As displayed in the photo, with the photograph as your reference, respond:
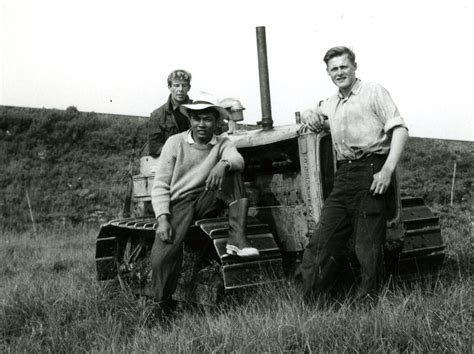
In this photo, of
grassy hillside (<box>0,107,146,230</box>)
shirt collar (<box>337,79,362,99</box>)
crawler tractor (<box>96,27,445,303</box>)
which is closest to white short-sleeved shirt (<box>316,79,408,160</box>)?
shirt collar (<box>337,79,362,99</box>)

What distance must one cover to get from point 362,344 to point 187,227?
193 centimetres

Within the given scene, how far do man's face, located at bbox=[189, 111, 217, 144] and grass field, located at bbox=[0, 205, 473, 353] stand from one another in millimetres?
1348

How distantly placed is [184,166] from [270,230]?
1020 millimetres

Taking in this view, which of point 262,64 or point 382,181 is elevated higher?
point 262,64

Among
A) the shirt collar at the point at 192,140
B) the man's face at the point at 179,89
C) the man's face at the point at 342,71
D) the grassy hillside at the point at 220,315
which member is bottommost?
the grassy hillside at the point at 220,315

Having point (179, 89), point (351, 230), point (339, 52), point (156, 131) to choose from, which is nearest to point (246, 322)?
point (351, 230)

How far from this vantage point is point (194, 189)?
4.71m

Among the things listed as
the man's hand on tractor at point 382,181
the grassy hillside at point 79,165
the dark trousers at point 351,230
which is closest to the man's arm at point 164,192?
the dark trousers at point 351,230

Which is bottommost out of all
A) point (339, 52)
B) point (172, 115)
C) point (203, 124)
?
point (203, 124)

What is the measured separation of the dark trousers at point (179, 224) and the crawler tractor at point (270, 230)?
0.41 ft

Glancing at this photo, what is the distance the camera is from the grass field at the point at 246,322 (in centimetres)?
307

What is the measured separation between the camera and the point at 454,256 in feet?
20.5

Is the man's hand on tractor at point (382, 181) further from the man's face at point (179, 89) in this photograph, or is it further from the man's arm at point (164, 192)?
the man's face at point (179, 89)

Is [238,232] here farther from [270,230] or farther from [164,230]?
[270,230]
